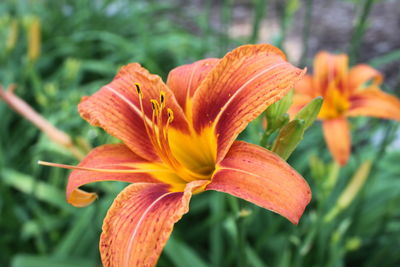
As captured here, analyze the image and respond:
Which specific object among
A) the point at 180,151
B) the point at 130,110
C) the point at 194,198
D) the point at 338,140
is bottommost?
the point at 194,198

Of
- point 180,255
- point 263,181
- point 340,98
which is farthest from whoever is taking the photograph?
point 180,255

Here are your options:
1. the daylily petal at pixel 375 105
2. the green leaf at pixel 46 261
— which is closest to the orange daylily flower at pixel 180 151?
the daylily petal at pixel 375 105

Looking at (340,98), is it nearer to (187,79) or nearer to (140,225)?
(187,79)

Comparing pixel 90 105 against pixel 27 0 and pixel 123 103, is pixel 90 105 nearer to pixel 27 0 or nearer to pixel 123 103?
pixel 123 103

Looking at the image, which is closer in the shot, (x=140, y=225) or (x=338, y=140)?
(x=140, y=225)

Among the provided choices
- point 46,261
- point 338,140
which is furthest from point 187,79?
point 46,261

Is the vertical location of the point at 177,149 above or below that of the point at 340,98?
above

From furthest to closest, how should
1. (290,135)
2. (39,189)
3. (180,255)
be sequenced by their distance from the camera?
(39,189) < (180,255) < (290,135)

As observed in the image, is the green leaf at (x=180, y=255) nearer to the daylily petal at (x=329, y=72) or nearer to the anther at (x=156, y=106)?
the daylily petal at (x=329, y=72)
